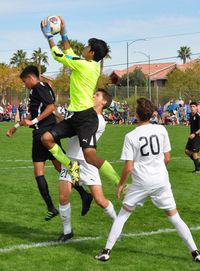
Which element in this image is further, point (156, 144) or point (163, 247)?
point (163, 247)

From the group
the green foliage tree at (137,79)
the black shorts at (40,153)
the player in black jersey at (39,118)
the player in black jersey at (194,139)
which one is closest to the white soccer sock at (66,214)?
the player in black jersey at (39,118)

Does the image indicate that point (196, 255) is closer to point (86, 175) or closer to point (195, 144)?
point (86, 175)

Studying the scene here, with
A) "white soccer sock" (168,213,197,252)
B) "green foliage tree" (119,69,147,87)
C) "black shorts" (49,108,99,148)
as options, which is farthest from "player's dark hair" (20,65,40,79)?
"green foliage tree" (119,69,147,87)

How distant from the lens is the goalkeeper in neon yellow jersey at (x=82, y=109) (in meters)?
6.63

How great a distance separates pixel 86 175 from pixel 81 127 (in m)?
0.60

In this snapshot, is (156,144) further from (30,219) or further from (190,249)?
(30,219)

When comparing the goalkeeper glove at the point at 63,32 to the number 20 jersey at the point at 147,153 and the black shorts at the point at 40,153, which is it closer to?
the black shorts at the point at 40,153

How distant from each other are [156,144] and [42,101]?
7.76 ft

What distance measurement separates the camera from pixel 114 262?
5844 mm

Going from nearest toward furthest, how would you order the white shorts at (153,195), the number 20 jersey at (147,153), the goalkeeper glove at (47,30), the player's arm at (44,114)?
the number 20 jersey at (147,153), the white shorts at (153,195), the goalkeeper glove at (47,30), the player's arm at (44,114)

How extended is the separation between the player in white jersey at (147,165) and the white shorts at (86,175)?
3.00 ft

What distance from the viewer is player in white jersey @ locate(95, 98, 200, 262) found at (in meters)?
5.57

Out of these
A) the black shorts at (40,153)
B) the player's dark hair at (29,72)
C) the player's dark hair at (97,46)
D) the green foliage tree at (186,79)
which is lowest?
the black shorts at (40,153)

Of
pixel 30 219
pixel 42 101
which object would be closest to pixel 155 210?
pixel 30 219
